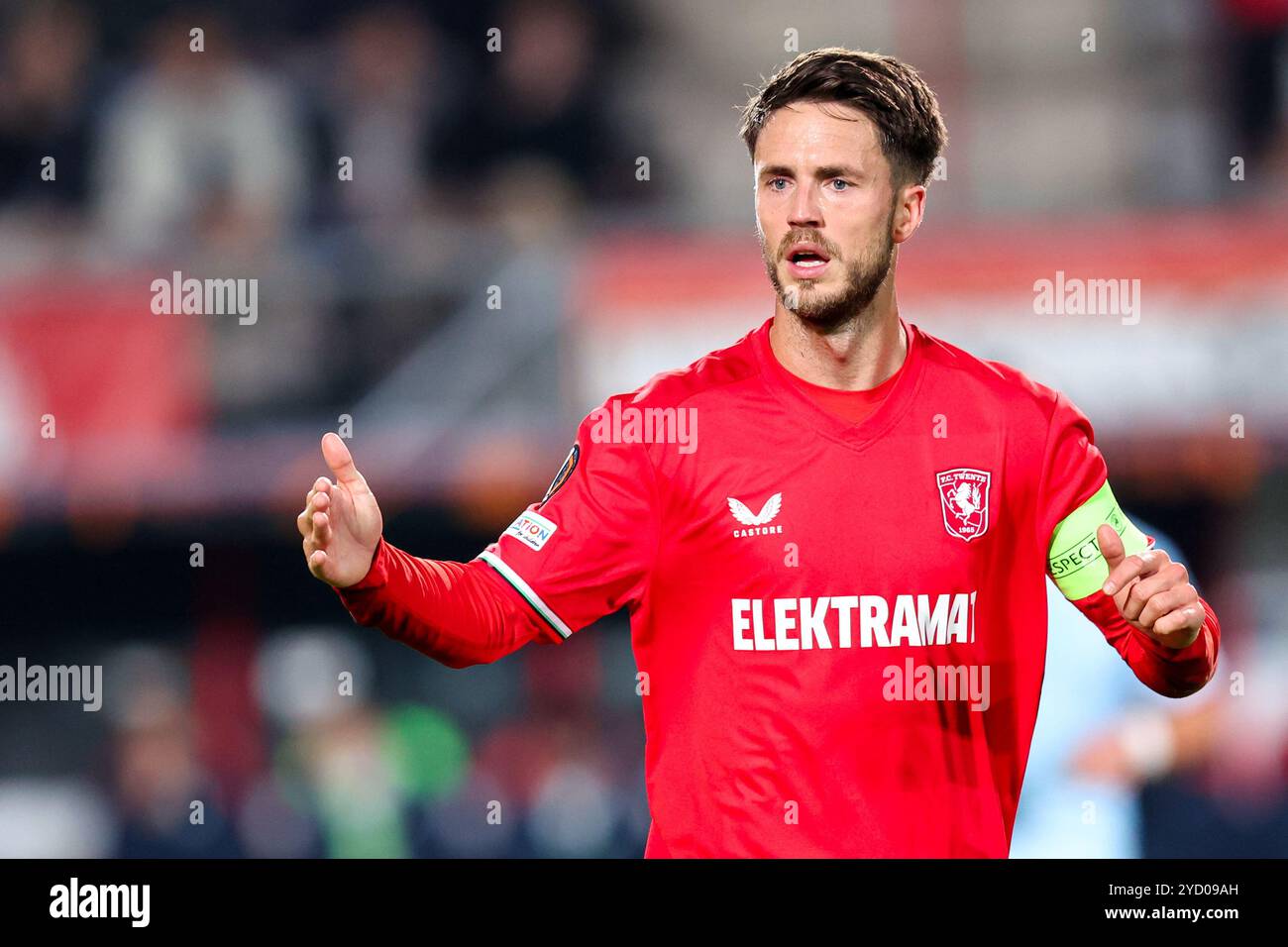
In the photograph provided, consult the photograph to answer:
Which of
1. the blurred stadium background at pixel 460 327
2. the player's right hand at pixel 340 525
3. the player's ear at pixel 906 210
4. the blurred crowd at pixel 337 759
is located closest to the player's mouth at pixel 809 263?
the player's ear at pixel 906 210

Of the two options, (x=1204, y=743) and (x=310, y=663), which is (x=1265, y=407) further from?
(x=310, y=663)

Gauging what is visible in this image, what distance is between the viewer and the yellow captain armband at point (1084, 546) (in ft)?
11.0

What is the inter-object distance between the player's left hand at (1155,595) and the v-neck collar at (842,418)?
543mm

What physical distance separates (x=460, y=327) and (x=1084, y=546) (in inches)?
177

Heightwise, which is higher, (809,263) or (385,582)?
(809,263)

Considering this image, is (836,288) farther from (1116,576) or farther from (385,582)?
(385,582)

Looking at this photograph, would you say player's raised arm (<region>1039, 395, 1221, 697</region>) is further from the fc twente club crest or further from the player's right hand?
the player's right hand

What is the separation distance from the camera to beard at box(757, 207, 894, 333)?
3.37m

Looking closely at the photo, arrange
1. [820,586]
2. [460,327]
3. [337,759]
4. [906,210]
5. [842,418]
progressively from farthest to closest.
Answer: [337,759] < [460,327] < [906,210] < [842,418] < [820,586]

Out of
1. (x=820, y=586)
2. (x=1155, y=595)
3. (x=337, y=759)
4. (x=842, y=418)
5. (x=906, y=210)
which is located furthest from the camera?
(x=337, y=759)

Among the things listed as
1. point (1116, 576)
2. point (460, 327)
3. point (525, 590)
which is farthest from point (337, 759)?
point (1116, 576)

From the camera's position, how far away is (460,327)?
749cm
